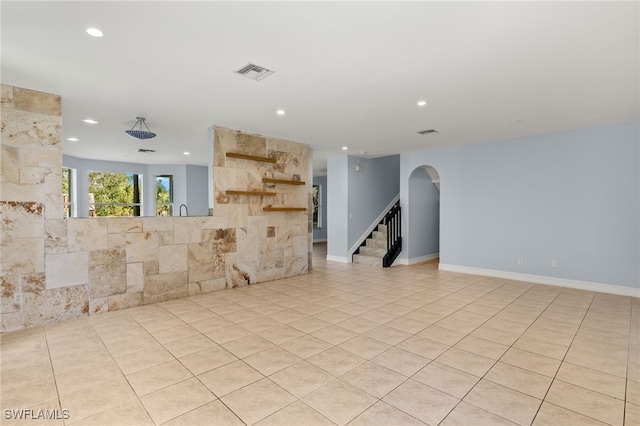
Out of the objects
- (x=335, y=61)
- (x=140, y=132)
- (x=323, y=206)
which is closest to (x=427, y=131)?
(x=335, y=61)

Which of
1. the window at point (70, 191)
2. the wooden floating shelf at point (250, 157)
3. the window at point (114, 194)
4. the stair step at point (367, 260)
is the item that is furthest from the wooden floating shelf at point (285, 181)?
the window at point (70, 191)

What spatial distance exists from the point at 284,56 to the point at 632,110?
4.77 m

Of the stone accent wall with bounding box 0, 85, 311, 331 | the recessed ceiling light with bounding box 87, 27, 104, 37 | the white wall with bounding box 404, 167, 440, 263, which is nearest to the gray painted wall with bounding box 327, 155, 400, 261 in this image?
the white wall with bounding box 404, 167, 440, 263

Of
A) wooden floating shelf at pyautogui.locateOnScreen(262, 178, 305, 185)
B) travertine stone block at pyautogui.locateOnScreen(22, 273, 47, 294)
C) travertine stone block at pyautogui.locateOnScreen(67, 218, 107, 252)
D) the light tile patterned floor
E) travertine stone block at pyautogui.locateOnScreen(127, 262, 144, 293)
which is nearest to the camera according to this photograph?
the light tile patterned floor

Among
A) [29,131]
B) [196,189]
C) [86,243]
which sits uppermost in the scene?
[29,131]

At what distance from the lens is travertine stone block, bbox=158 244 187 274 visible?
4.50 m

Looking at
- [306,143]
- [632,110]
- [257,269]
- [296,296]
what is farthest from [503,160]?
[257,269]

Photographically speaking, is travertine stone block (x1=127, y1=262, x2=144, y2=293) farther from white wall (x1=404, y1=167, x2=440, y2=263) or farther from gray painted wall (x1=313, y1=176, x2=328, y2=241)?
gray painted wall (x1=313, y1=176, x2=328, y2=241)

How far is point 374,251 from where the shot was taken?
7.57 metres

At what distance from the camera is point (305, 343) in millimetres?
3045

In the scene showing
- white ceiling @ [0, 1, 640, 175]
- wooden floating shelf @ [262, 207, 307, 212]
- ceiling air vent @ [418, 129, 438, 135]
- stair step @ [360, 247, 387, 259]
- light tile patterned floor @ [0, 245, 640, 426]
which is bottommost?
light tile patterned floor @ [0, 245, 640, 426]

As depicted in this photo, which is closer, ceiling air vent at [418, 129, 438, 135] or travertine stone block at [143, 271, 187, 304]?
travertine stone block at [143, 271, 187, 304]

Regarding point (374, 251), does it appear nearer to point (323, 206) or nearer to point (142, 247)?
point (323, 206)

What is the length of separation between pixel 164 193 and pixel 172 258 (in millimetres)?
6302
